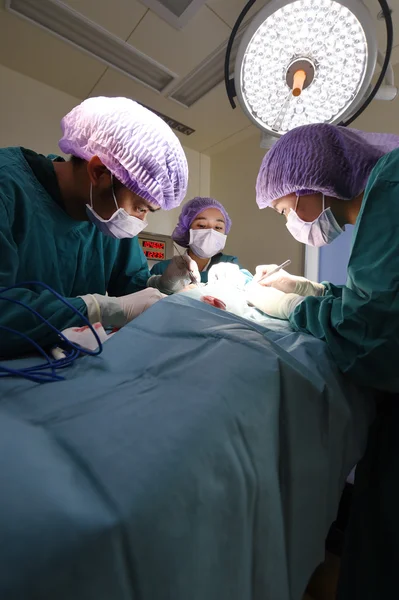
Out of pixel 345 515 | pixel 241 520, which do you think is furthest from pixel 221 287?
pixel 345 515

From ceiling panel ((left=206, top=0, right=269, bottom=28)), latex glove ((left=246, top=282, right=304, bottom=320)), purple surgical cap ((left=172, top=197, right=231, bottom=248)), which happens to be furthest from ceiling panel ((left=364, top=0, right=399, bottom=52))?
latex glove ((left=246, top=282, right=304, bottom=320))

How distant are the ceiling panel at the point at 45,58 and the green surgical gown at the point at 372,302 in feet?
6.52

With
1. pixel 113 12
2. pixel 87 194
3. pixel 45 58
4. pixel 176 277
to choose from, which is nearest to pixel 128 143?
pixel 87 194

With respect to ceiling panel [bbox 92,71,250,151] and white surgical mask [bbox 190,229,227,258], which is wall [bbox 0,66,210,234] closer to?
ceiling panel [bbox 92,71,250,151]

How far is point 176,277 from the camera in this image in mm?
1448

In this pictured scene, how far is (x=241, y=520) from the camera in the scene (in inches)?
14.1

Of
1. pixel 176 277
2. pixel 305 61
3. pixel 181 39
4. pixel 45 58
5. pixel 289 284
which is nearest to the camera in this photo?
pixel 305 61

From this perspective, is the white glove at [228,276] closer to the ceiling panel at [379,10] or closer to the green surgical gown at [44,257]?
the green surgical gown at [44,257]

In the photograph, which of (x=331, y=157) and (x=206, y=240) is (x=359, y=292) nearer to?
(x=331, y=157)

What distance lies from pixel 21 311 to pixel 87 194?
1.79ft

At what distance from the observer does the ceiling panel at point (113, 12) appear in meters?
1.48

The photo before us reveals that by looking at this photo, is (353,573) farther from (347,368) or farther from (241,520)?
(241,520)

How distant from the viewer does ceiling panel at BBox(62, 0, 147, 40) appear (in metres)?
1.48

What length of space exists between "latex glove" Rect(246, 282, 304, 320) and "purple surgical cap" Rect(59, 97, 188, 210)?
1.66 ft
